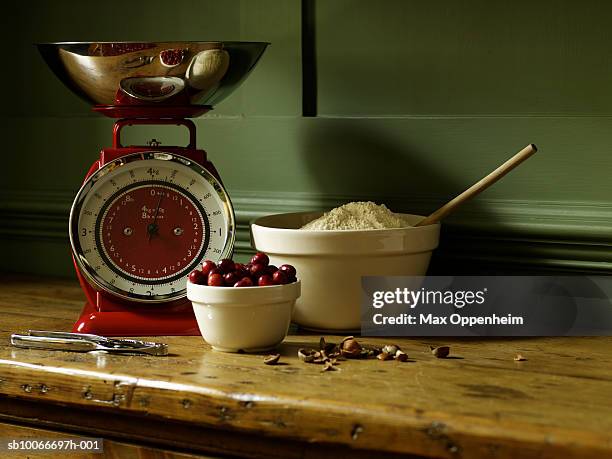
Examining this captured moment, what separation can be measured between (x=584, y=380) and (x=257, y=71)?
792 millimetres

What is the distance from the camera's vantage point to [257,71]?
5.00 ft

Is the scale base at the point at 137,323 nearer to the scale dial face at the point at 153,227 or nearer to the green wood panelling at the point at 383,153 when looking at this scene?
the scale dial face at the point at 153,227

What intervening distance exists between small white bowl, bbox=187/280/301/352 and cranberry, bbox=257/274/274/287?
1 centimetres

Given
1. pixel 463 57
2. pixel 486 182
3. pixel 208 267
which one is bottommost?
pixel 208 267

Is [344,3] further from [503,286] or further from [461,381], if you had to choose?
[461,381]

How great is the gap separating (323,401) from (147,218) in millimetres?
448

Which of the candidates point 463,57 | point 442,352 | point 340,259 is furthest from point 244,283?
point 463,57

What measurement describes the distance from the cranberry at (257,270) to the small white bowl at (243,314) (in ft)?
0.10

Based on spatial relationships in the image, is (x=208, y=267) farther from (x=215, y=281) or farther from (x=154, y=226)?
(x=154, y=226)

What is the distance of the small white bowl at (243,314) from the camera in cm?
109

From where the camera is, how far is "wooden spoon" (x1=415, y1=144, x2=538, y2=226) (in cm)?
120

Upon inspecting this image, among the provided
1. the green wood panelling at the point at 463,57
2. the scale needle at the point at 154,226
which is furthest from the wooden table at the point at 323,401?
the green wood panelling at the point at 463,57

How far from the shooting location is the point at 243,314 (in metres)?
1.10

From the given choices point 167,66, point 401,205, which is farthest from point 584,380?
point 167,66
